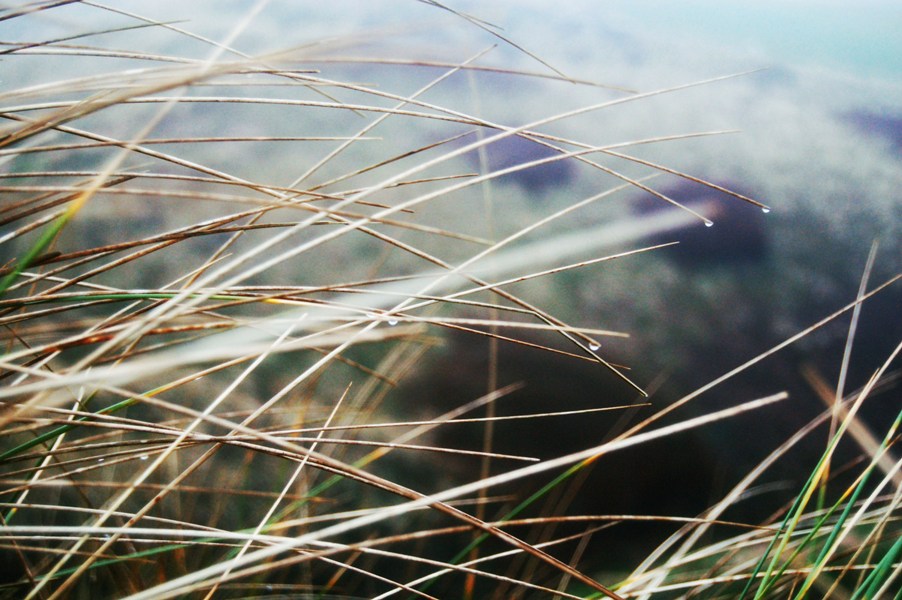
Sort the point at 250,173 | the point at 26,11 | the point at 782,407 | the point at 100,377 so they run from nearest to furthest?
the point at 100,377 < the point at 26,11 < the point at 782,407 < the point at 250,173

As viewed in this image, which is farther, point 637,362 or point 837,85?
point 837,85

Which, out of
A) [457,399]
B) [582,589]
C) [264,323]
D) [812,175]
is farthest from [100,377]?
[812,175]

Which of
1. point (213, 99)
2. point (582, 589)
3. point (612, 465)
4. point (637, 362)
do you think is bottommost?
point (582, 589)

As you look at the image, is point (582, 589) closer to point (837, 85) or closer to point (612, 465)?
point (612, 465)

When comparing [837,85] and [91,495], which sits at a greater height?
[837,85]

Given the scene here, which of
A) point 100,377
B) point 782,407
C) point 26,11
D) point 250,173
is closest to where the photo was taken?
point 100,377

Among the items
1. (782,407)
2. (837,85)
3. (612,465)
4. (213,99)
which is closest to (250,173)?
(213,99)

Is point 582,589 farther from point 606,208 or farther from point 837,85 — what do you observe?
point 837,85

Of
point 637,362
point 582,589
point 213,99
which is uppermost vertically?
point 213,99

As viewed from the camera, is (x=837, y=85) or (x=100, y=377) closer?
(x=100, y=377)
